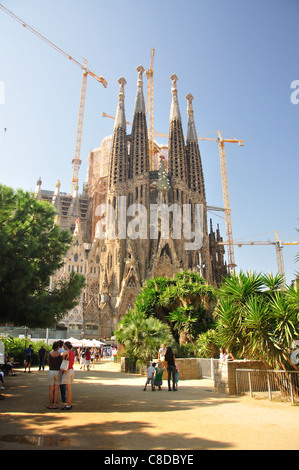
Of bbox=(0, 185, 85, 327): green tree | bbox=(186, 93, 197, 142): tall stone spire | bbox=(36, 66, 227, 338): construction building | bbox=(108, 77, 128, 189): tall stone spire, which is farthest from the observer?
bbox=(186, 93, 197, 142): tall stone spire

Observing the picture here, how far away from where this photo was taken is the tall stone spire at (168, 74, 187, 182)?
56500 millimetres

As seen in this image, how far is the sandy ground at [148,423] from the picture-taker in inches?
195

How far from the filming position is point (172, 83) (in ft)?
204

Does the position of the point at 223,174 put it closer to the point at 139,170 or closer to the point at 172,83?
the point at 172,83

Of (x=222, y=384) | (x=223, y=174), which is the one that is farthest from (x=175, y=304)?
(x=223, y=174)

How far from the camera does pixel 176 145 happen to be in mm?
58094

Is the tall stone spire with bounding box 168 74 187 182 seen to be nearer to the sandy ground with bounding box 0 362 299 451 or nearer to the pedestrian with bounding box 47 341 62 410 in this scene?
the sandy ground with bounding box 0 362 299 451

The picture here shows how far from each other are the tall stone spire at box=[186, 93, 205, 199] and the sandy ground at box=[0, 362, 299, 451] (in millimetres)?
50235

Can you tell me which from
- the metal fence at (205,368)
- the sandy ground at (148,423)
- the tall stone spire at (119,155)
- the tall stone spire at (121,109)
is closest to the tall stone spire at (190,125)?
the tall stone spire at (121,109)

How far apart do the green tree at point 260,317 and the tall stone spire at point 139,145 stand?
1751 inches

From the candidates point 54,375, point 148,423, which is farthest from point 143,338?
point 148,423

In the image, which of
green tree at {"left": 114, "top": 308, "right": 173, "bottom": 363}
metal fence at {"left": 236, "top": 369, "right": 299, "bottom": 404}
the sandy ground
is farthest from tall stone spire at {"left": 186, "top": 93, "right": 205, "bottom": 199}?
the sandy ground

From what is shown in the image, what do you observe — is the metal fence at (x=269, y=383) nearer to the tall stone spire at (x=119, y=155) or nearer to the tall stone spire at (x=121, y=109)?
the tall stone spire at (x=119, y=155)
